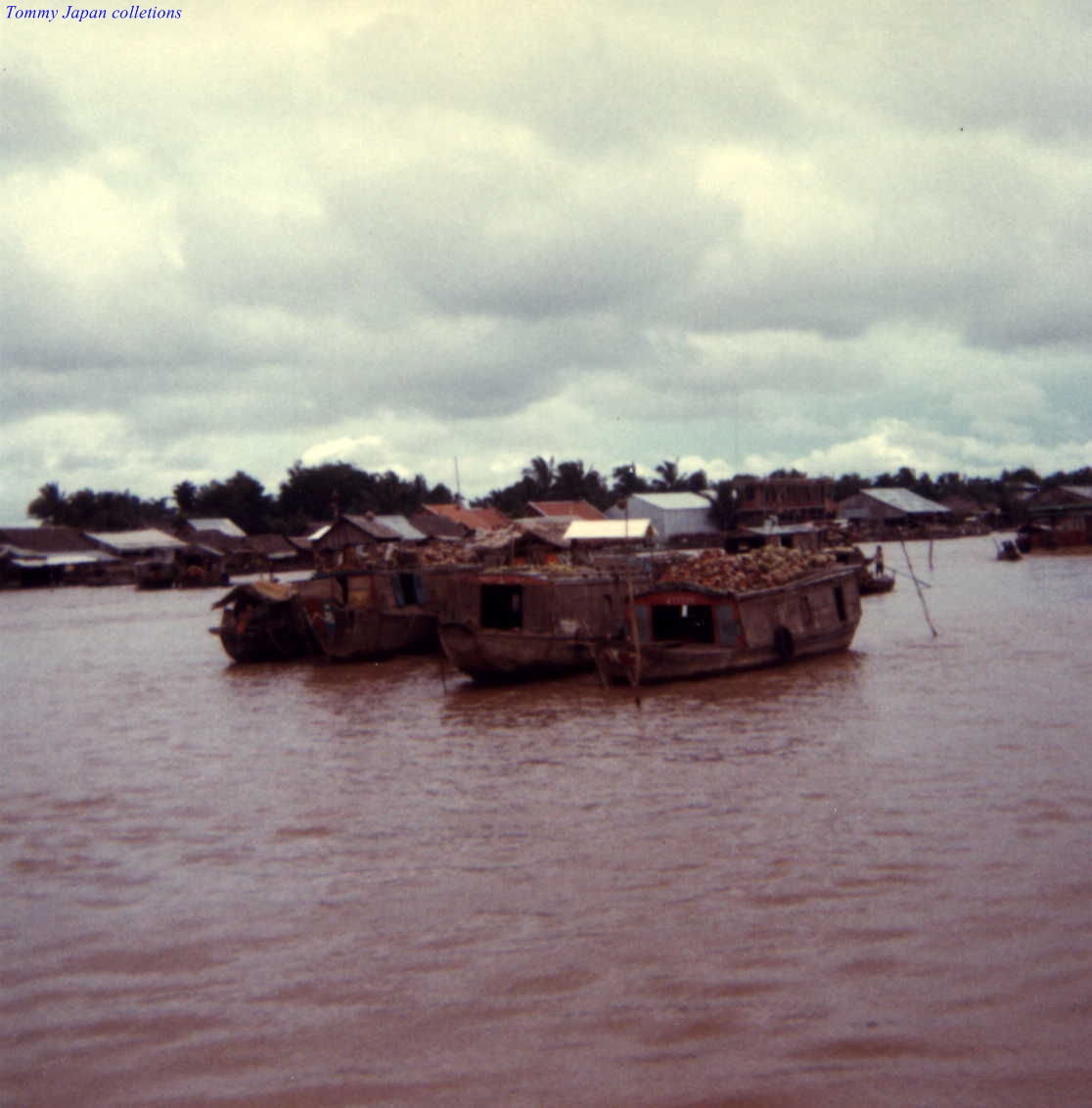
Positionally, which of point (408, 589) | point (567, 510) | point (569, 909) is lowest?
point (569, 909)

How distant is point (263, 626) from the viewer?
77.5 ft

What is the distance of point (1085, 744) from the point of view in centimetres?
1126

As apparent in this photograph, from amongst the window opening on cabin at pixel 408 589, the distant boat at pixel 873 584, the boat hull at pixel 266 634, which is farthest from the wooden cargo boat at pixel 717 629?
the distant boat at pixel 873 584

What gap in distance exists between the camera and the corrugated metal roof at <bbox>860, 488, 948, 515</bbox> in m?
71.2

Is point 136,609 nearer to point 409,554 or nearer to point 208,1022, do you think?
point 409,554

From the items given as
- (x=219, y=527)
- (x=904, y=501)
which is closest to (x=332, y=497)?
(x=219, y=527)

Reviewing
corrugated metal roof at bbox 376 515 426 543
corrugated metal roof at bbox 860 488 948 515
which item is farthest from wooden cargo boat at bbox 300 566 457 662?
corrugated metal roof at bbox 860 488 948 515

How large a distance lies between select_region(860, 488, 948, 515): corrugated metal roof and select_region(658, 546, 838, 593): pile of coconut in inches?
2087

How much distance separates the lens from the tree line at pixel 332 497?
6341cm

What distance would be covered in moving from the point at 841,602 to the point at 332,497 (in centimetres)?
4826

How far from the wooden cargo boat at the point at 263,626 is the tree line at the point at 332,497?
36.6m

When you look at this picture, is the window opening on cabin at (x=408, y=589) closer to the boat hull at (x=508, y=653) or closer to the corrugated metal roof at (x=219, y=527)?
the boat hull at (x=508, y=653)

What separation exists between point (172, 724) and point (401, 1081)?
12.5 m

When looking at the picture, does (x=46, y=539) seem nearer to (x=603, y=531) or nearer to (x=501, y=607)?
(x=603, y=531)
